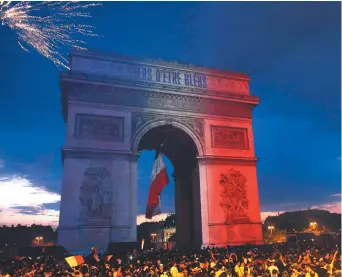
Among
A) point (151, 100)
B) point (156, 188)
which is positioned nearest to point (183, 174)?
point (156, 188)

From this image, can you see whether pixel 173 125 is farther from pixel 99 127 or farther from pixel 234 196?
pixel 234 196

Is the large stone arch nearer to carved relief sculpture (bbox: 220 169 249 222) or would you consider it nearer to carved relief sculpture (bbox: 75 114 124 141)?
carved relief sculpture (bbox: 75 114 124 141)

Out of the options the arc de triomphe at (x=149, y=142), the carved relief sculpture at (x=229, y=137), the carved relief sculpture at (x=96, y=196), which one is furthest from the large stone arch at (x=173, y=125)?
the carved relief sculpture at (x=96, y=196)

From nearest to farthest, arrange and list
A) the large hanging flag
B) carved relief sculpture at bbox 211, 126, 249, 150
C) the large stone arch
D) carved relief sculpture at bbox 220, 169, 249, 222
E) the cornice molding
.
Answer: the cornice molding, the large stone arch, carved relief sculpture at bbox 220, 169, 249, 222, carved relief sculpture at bbox 211, 126, 249, 150, the large hanging flag

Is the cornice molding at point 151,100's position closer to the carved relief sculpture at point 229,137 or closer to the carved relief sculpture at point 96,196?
the carved relief sculpture at point 229,137

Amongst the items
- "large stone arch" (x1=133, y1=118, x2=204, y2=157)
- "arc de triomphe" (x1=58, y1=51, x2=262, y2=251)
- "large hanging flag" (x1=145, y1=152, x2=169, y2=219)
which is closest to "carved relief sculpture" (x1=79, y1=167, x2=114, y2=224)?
"arc de triomphe" (x1=58, y1=51, x2=262, y2=251)

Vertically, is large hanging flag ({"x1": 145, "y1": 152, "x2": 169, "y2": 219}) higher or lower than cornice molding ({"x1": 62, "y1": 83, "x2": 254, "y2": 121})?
lower
